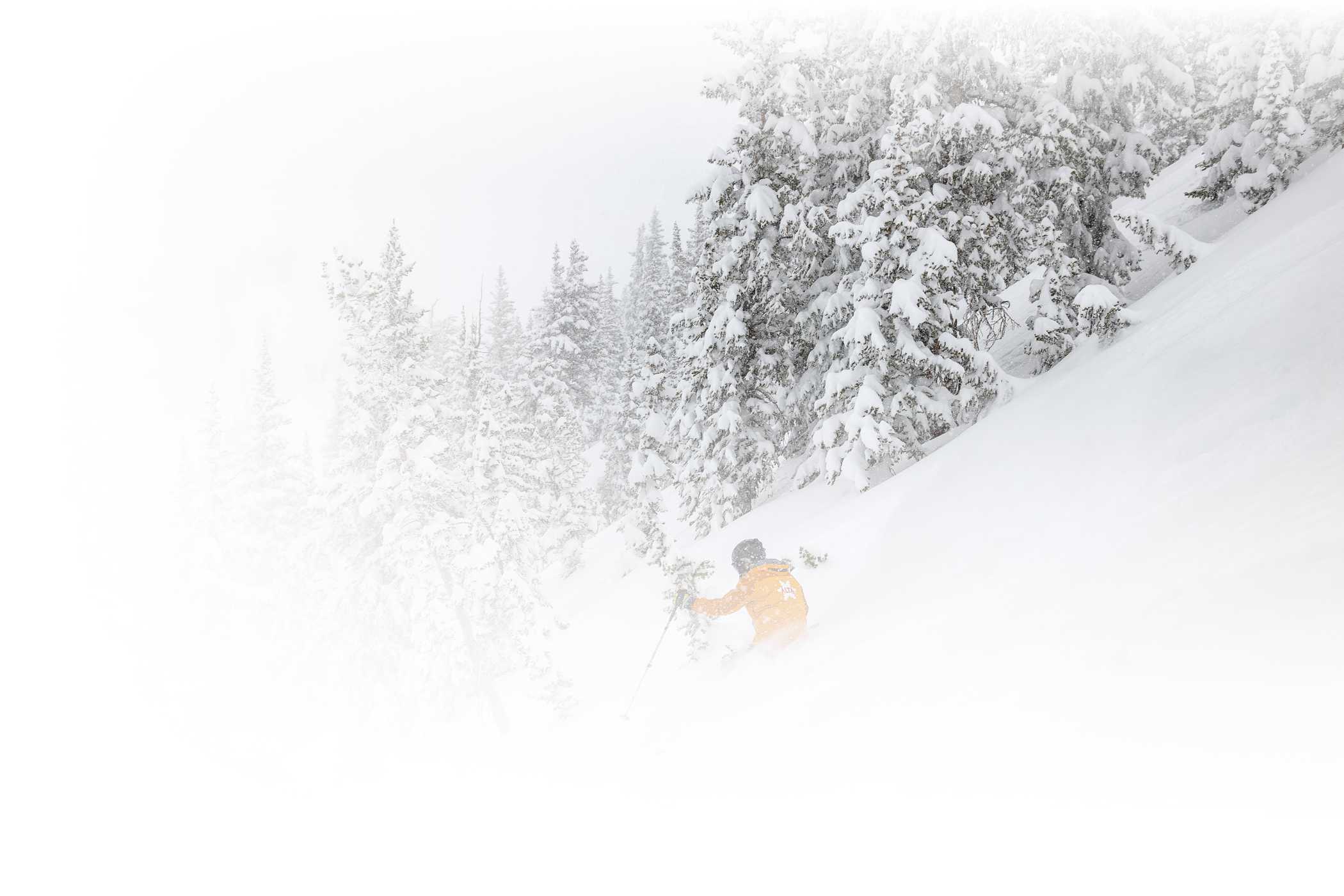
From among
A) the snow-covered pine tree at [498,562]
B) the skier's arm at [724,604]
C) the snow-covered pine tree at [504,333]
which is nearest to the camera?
the skier's arm at [724,604]

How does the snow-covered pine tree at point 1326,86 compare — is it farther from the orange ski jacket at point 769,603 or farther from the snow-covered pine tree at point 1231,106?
the orange ski jacket at point 769,603

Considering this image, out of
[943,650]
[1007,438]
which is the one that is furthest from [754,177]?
[943,650]

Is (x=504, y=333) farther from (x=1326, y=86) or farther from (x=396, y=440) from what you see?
(x=1326, y=86)

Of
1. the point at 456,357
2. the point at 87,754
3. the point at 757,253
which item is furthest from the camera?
the point at 456,357

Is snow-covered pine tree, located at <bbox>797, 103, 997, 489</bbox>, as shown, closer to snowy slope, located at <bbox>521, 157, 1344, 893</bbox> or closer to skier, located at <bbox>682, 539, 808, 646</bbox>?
snowy slope, located at <bbox>521, 157, 1344, 893</bbox>

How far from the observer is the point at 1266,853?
239cm

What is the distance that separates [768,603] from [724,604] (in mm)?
520

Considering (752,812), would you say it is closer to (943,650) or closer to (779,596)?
(943,650)

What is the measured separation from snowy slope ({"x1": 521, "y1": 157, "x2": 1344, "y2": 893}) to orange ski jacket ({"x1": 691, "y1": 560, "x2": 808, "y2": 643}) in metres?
0.35

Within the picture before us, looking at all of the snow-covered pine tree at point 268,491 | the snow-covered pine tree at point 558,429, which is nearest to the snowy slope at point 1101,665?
the snow-covered pine tree at point 268,491

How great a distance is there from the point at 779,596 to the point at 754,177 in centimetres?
1165

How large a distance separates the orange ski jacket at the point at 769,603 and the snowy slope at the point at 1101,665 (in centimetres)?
35

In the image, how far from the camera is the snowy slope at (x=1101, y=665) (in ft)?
8.89

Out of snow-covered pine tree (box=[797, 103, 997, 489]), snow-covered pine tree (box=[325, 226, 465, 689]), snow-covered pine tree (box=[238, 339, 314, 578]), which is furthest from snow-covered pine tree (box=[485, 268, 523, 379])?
snow-covered pine tree (box=[797, 103, 997, 489])
